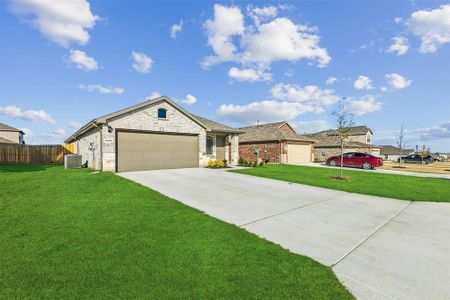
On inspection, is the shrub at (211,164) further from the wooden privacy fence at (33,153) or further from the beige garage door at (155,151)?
the wooden privacy fence at (33,153)

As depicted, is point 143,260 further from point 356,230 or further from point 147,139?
point 147,139

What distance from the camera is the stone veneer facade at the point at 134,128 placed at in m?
14.0

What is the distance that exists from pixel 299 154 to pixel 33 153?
94.9 feet

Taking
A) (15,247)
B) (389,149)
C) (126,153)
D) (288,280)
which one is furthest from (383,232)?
(389,149)

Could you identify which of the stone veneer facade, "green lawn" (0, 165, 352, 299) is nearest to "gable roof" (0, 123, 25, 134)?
the stone veneer facade

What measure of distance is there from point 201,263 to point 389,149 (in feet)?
206

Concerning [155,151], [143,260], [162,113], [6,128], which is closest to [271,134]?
[162,113]

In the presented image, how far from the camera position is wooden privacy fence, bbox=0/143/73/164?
21.8 m

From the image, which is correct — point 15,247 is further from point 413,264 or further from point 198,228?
point 413,264

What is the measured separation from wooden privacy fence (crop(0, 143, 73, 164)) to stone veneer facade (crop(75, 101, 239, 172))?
6.07 meters

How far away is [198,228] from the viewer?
16.3ft

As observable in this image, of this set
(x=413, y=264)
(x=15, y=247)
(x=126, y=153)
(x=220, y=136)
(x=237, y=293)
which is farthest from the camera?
(x=220, y=136)

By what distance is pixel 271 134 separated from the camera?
2647 cm

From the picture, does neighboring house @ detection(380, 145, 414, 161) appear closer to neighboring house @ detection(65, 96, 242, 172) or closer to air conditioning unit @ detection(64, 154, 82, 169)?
neighboring house @ detection(65, 96, 242, 172)
